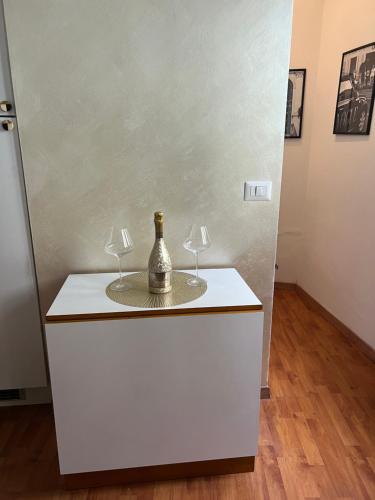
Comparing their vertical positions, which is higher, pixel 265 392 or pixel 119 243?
pixel 119 243

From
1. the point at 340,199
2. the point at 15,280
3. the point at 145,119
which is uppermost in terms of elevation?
the point at 145,119

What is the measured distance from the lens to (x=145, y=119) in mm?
1686

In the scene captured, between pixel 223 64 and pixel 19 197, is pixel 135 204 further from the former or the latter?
pixel 223 64

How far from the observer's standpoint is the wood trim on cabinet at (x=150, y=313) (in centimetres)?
141

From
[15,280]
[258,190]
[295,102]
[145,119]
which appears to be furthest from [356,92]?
[15,280]

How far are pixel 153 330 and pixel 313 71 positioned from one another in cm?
264

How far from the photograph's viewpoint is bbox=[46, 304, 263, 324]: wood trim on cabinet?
1.41m

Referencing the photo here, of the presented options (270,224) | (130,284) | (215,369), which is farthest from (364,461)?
(130,284)

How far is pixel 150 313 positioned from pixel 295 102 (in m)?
2.51

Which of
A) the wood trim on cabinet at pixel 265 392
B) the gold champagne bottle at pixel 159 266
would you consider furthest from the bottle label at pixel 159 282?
the wood trim on cabinet at pixel 265 392

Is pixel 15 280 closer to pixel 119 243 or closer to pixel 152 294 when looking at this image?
pixel 119 243

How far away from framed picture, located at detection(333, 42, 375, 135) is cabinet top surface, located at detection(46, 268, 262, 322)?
60.0 inches

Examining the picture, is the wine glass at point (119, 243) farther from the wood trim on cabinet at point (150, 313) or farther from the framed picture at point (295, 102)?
the framed picture at point (295, 102)

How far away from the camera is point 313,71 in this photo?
3066 mm
